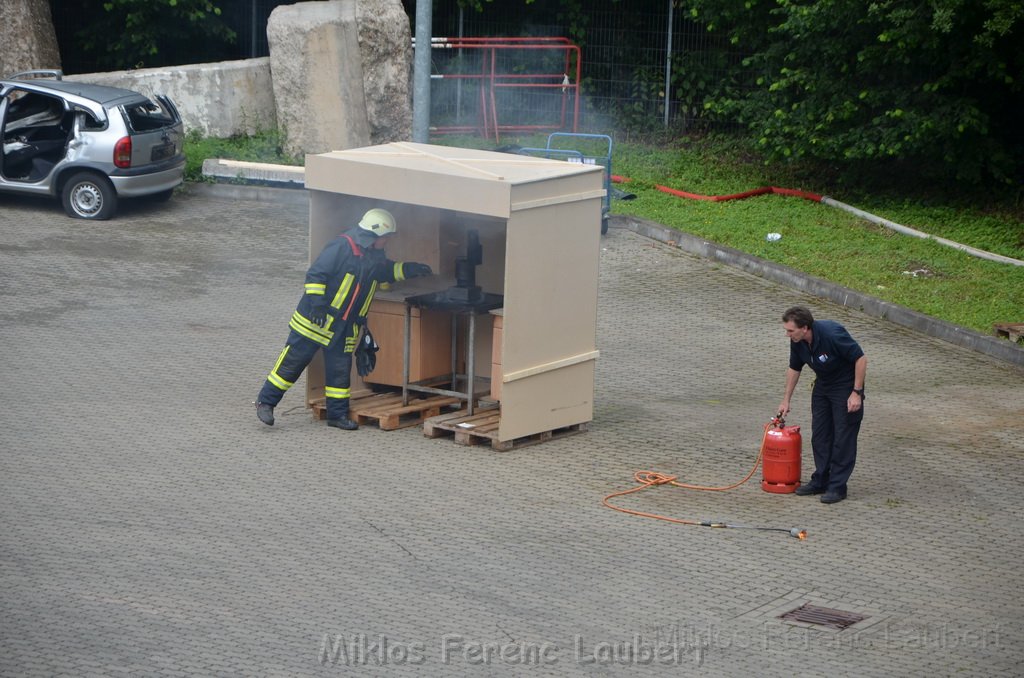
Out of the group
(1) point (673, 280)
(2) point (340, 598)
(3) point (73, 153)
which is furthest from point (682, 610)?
(3) point (73, 153)

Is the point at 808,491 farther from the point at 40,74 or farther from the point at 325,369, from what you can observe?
the point at 40,74

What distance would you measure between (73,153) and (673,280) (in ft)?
24.8

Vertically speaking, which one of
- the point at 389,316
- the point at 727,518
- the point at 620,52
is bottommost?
the point at 727,518

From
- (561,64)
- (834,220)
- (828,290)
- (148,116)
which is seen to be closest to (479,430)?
(828,290)

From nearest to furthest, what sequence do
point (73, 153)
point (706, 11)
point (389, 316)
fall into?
1. point (389, 316)
2. point (73, 153)
3. point (706, 11)

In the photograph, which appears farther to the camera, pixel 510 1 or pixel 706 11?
pixel 510 1

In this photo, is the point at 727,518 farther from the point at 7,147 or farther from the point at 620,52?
the point at 620,52

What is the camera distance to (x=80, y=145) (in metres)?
16.6

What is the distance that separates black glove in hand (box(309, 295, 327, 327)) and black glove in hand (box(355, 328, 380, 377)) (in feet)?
1.47

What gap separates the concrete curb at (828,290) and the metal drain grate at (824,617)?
21.5ft

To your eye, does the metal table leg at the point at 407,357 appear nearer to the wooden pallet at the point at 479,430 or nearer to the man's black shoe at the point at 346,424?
the wooden pallet at the point at 479,430

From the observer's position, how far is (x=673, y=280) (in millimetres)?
15852

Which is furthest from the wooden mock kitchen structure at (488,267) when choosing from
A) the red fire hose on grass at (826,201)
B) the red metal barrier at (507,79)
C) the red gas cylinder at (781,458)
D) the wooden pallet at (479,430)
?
the red metal barrier at (507,79)

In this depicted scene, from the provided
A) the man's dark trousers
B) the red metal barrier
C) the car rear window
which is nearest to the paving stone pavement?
the man's dark trousers
